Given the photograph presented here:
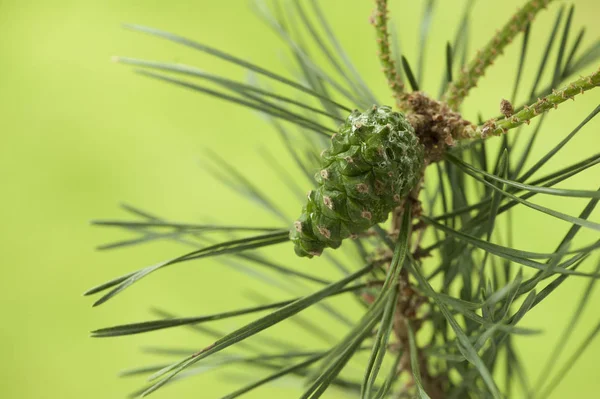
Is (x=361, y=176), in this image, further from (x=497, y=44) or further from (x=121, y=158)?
(x=121, y=158)

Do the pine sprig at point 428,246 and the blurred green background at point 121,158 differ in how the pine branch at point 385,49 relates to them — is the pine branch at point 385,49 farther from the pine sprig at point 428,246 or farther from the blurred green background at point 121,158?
the blurred green background at point 121,158

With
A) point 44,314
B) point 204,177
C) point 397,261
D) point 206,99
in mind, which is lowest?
point 44,314

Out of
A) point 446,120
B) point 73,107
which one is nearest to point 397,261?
point 446,120

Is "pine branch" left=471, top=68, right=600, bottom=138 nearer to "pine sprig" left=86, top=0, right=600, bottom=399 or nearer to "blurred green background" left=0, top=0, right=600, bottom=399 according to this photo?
"pine sprig" left=86, top=0, right=600, bottom=399

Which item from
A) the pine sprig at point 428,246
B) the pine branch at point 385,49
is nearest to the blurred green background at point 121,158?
the pine sprig at point 428,246

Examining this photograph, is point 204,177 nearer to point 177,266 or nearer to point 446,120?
point 177,266

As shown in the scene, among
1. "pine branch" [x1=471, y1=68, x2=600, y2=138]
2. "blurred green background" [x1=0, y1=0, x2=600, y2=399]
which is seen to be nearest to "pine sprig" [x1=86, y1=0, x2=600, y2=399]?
"pine branch" [x1=471, y1=68, x2=600, y2=138]
